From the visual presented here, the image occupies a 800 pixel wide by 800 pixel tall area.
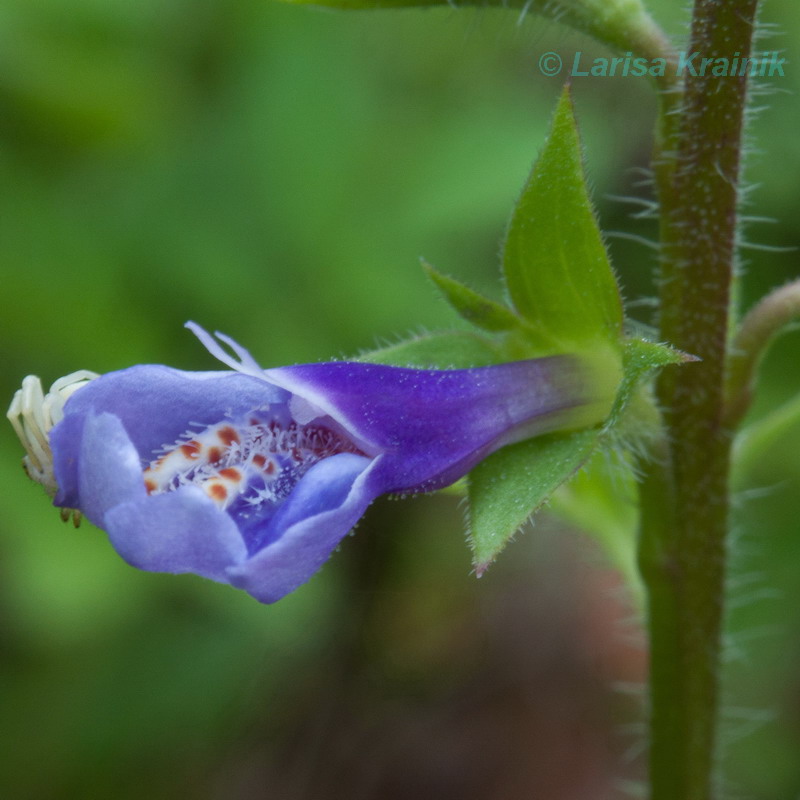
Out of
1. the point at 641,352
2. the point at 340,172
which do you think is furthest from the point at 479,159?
the point at 641,352

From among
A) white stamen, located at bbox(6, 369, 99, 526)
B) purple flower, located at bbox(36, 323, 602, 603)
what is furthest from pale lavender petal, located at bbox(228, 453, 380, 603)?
white stamen, located at bbox(6, 369, 99, 526)

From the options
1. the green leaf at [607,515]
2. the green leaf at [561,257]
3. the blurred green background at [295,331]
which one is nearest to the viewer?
the green leaf at [561,257]

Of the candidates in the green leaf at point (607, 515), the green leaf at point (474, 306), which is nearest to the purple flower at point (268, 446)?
the green leaf at point (474, 306)

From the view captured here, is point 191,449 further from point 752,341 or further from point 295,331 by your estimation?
point 295,331

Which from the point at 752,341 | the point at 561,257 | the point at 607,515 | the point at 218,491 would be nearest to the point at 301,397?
the point at 218,491

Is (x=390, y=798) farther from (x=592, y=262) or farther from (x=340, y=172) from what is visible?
(x=592, y=262)

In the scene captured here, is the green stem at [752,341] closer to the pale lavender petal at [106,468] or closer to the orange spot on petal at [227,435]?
the orange spot on petal at [227,435]
